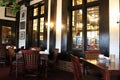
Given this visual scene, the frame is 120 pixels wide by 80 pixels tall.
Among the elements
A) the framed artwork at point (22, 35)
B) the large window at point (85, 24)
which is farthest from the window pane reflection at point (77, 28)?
the framed artwork at point (22, 35)

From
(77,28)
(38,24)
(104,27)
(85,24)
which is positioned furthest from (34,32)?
(104,27)

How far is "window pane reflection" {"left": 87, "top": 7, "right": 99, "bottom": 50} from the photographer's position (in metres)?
6.22

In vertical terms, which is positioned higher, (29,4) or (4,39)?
(29,4)

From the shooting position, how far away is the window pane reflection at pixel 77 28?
692cm

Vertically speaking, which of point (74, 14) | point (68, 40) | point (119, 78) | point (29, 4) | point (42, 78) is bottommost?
point (42, 78)

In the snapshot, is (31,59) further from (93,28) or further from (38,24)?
(38,24)

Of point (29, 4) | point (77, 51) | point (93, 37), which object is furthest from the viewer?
point (29, 4)

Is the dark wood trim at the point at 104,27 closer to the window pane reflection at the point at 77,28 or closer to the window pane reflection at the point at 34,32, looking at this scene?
the window pane reflection at the point at 77,28

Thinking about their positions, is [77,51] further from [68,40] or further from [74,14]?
[74,14]

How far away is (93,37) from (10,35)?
621 centimetres

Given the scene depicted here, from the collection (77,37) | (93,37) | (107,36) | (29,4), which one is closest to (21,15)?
(29,4)

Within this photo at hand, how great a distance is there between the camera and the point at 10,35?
36.2ft

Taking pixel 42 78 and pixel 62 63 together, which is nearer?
pixel 42 78

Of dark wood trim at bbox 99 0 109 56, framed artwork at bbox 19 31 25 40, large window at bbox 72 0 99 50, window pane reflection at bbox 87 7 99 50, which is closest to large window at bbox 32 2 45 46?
framed artwork at bbox 19 31 25 40
